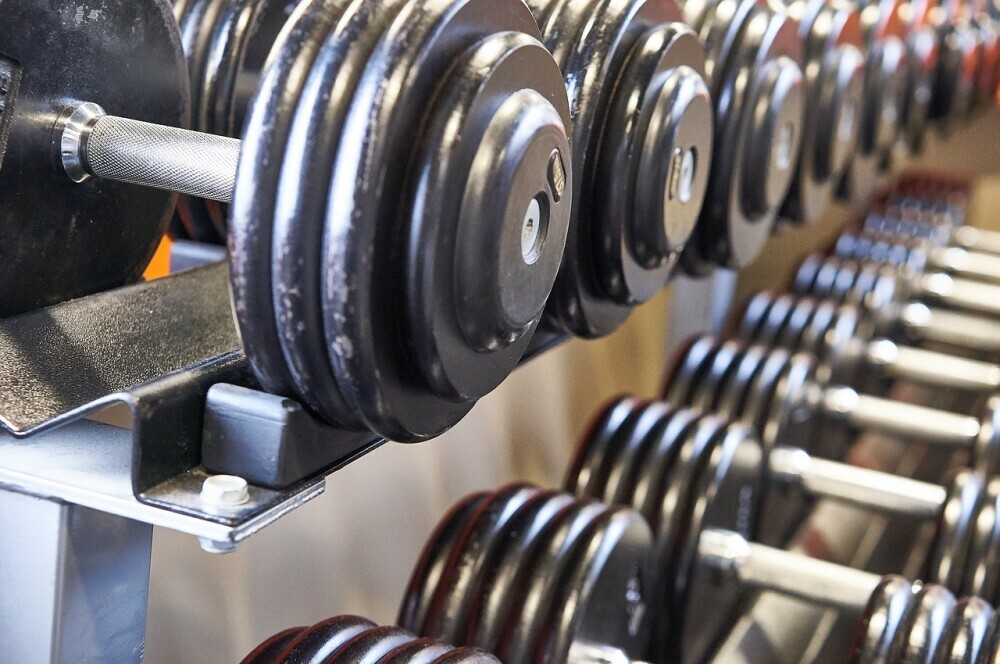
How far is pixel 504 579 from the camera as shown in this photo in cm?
93

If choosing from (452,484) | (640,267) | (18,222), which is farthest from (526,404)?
(18,222)

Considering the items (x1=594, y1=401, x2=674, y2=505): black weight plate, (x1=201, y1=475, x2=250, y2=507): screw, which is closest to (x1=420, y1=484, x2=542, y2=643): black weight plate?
(x1=594, y1=401, x2=674, y2=505): black weight plate

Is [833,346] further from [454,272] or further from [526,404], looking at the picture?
[454,272]

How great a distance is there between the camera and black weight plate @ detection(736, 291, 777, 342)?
5.87 ft

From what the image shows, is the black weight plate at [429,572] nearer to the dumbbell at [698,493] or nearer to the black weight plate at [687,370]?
the dumbbell at [698,493]

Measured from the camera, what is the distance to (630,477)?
Result: 124 cm

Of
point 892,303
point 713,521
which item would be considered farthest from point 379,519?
point 892,303

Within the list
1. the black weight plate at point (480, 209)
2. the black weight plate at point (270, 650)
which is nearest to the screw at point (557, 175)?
the black weight plate at point (480, 209)

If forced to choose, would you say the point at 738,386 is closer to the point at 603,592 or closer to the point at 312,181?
the point at 603,592

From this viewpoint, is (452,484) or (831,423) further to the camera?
(831,423)

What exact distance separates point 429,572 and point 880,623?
37 cm

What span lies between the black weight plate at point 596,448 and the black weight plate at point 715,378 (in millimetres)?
211

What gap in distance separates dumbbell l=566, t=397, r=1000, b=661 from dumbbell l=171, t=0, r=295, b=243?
52 cm

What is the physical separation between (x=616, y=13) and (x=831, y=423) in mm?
932
